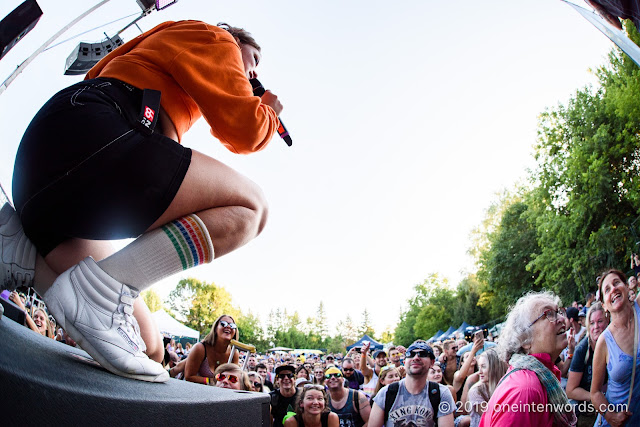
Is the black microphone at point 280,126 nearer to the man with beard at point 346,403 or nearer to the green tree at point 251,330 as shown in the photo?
the man with beard at point 346,403

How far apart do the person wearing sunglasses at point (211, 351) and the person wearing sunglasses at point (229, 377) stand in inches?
8.1

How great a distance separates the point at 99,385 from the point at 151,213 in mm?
505

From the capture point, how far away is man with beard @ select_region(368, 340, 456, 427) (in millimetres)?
4293

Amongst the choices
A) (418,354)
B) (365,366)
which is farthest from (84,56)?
(365,366)

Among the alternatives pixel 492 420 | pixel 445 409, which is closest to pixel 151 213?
pixel 492 420

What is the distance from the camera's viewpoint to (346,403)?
17.9 ft

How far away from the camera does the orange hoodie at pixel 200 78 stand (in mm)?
1458

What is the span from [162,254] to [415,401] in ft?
12.7

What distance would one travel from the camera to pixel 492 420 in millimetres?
2490

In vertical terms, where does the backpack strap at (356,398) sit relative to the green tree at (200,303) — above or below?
above

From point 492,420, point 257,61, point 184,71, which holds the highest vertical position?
point 257,61

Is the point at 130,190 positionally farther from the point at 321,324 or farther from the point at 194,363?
the point at 321,324

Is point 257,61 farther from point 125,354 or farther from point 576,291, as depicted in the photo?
point 576,291

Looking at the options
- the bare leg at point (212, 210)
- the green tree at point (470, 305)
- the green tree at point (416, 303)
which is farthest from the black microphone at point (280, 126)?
the green tree at point (416, 303)
